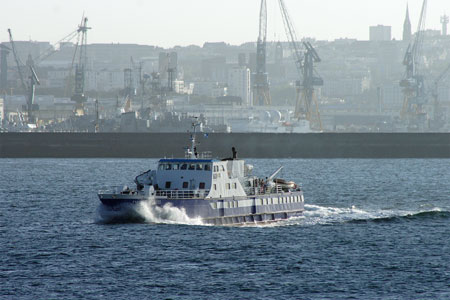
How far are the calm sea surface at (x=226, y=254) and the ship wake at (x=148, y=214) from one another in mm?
158

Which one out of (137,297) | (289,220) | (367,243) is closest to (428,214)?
(289,220)

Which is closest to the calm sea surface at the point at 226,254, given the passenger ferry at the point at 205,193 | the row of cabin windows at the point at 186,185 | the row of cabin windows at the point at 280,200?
the passenger ferry at the point at 205,193

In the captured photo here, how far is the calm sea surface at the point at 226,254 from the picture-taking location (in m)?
51.2

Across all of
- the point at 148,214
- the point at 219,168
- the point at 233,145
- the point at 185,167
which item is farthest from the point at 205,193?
the point at 233,145

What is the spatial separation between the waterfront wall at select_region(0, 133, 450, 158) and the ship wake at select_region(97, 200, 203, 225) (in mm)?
111096

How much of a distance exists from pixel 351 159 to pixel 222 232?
130 metres

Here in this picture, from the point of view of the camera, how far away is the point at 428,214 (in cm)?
8631

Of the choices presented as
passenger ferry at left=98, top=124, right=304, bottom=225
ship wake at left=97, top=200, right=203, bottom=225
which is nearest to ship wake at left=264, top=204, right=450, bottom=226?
passenger ferry at left=98, top=124, right=304, bottom=225

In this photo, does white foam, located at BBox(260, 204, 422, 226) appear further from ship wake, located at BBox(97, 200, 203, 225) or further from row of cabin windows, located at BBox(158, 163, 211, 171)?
ship wake, located at BBox(97, 200, 203, 225)

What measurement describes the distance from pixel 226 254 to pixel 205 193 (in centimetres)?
1025

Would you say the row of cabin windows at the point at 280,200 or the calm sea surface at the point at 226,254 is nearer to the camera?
the calm sea surface at the point at 226,254

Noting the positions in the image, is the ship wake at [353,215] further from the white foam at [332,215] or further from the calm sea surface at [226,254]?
the calm sea surface at [226,254]

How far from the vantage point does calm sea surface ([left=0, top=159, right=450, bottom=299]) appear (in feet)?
168

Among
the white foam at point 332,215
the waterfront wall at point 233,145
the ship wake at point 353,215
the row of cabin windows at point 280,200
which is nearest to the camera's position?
the row of cabin windows at point 280,200
